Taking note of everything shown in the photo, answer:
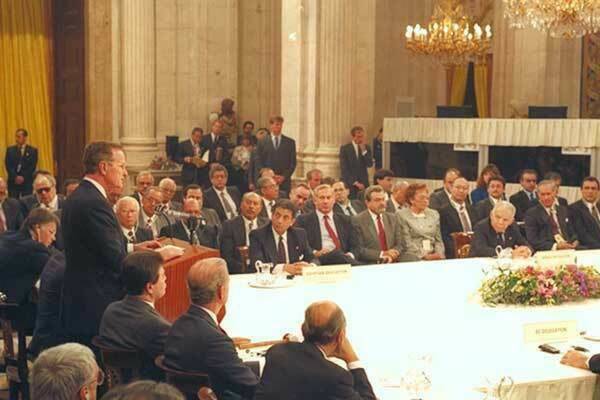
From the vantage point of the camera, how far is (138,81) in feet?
54.2

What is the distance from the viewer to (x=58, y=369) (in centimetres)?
359

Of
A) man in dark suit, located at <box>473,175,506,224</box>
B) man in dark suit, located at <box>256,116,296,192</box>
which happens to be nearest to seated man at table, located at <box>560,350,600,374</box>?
man in dark suit, located at <box>473,175,506,224</box>

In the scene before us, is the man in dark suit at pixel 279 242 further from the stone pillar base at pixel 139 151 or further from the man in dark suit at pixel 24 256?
the stone pillar base at pixel 139 151

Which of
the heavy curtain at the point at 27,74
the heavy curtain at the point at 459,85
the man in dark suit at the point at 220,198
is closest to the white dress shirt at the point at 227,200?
the man in dark suit at the point at 220,198

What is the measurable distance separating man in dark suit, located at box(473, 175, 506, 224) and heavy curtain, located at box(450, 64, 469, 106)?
26.4 ft

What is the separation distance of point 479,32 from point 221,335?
12.3 m

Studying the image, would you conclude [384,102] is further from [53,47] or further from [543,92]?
[53,47]

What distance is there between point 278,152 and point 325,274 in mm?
6699

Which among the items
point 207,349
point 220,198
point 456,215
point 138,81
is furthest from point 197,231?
point 138,81

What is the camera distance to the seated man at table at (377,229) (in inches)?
390

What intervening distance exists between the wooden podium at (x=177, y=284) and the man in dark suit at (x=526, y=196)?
6823 millimetres

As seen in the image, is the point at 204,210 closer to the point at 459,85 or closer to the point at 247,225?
the point at 247,225

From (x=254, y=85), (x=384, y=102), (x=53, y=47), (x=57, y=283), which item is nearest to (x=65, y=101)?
(x=53, y=47)

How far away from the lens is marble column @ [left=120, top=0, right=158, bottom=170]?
16.4 metres
